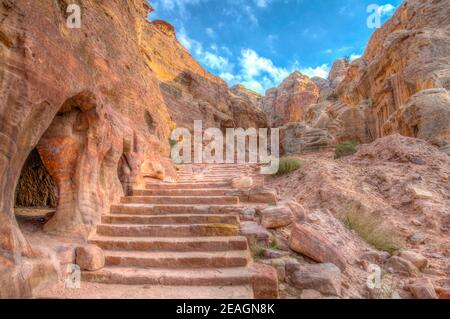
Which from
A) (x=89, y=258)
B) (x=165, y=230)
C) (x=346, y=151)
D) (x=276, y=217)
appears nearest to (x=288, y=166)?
(x=346, y=151)

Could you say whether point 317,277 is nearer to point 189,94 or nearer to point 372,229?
point 372,229

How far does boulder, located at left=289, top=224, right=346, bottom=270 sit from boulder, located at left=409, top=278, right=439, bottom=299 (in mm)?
715

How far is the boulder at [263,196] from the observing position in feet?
14.7

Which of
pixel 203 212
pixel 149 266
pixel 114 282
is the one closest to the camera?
pixel 114 282

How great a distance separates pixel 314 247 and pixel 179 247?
1770 mm

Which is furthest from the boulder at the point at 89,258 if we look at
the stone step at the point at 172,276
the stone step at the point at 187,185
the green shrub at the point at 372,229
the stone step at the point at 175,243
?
the green shrub at the point at 372,229

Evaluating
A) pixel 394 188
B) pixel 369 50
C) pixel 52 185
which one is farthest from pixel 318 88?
pixel 52 185

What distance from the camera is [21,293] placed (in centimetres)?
221

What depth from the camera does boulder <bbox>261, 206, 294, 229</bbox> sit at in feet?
12.2

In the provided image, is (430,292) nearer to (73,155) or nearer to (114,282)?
(114,282)

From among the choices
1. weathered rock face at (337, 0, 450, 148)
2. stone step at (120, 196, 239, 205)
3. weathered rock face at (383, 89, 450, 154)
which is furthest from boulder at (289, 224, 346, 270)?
weathered rock face at (337, 0, 450, 148)

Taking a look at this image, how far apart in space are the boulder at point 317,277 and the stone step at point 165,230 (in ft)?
3.40
